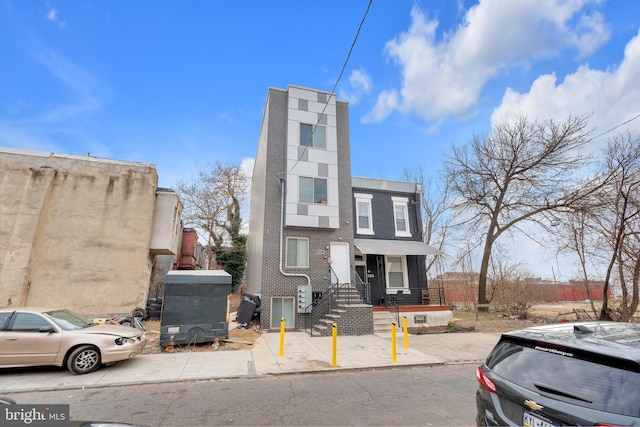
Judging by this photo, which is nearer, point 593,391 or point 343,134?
point 593,391

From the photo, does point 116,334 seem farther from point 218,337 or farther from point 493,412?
point 493,412

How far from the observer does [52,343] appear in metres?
6.68

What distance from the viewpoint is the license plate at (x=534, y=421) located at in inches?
89.8

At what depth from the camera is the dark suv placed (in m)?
2.11

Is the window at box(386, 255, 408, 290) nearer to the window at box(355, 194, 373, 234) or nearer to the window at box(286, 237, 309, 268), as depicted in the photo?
the window at box(355, 194, 373, 234)

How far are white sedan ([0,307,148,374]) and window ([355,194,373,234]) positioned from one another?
12152 mm

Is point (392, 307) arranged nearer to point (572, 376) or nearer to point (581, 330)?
point (581, 330)

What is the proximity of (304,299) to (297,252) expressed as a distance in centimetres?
213

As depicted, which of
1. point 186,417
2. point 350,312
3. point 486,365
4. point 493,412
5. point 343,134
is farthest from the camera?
point 343,134

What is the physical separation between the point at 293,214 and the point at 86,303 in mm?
9141

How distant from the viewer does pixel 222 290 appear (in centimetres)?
989

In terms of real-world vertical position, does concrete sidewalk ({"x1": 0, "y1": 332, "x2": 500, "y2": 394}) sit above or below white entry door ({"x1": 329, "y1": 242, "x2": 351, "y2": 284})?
below

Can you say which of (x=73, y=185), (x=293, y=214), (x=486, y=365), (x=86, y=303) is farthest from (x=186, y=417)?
(x=73, y=185)

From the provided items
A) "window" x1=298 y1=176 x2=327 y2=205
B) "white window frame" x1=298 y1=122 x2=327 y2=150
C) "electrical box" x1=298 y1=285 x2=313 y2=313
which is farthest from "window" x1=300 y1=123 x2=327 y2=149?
"electrical box" x1=298 y1=285 x2=313 y2=313
